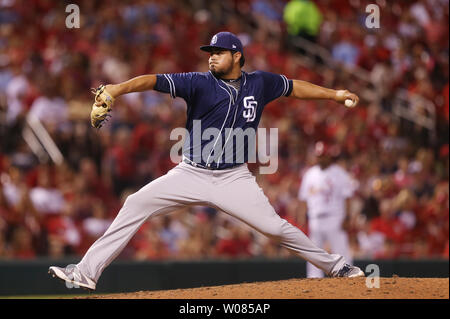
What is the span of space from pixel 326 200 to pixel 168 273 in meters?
2.26

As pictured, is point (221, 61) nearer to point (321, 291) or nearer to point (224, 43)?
point (224, 43)

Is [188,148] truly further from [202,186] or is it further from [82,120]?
[82,120]

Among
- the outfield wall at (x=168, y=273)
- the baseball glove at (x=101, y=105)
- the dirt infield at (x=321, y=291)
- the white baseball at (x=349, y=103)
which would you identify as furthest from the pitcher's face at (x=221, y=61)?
the outfield wall at (x=168, y=273)

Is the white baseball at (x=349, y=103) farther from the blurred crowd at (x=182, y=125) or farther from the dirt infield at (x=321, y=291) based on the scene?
the blurred crowd at (x=182, y=125)

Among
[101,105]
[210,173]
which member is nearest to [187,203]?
[210,173]

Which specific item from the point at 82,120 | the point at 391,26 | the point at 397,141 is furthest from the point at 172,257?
the point at 391,26

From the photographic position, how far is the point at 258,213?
582cm

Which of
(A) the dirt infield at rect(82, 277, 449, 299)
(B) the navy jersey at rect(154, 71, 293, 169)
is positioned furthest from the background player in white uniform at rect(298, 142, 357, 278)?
(B) the navy jersey at rect(154, 71, 293, 169)

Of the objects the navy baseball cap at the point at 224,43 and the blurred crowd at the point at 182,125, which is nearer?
the navy baseball cap at the point at 224,43

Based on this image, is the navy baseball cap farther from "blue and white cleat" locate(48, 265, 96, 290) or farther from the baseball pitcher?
"blue and white cleat" locate(48, 265, 96, 290)

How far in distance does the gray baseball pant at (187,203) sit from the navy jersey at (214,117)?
0.35 ft

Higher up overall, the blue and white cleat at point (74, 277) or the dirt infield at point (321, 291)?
the blue and white cleat at point (74, 277)

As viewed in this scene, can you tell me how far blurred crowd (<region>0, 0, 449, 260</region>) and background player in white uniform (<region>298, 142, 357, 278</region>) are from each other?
0.24m

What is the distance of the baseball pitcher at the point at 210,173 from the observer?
5703mm
